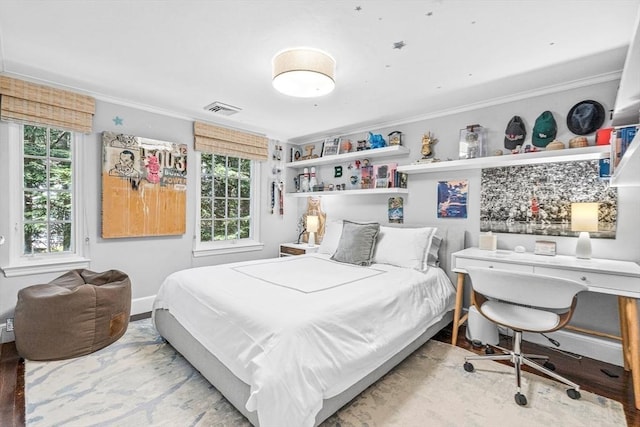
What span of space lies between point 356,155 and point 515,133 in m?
1.68

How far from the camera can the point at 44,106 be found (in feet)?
8.77

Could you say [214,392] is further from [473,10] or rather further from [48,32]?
[473,10]

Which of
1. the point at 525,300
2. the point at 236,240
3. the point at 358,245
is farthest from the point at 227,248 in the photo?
the point at 525,300

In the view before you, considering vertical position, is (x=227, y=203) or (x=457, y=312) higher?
(x=227, y=203)

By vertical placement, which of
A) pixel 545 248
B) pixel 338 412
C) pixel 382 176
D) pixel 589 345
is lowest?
pixel 338 412

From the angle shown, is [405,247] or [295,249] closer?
[405,247]

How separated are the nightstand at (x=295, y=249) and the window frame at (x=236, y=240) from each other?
1.05 feet

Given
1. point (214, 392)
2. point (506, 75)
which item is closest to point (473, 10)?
point (506, 75)

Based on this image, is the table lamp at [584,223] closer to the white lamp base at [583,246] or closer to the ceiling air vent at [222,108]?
the white lamp base at [583,246]

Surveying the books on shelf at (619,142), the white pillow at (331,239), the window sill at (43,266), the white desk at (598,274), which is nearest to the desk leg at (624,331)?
the white desk at (598,274)

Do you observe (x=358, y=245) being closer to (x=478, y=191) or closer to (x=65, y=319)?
(x=478, y=191)

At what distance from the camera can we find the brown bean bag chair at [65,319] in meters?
2.22

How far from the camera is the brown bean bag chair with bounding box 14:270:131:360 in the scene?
222cm

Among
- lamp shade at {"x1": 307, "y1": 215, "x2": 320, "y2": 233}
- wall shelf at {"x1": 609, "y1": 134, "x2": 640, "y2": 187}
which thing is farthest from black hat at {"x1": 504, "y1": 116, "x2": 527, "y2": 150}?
lamp shade at {"x1": 307, "y1": 215, "x2": 320, "y2": 233}
